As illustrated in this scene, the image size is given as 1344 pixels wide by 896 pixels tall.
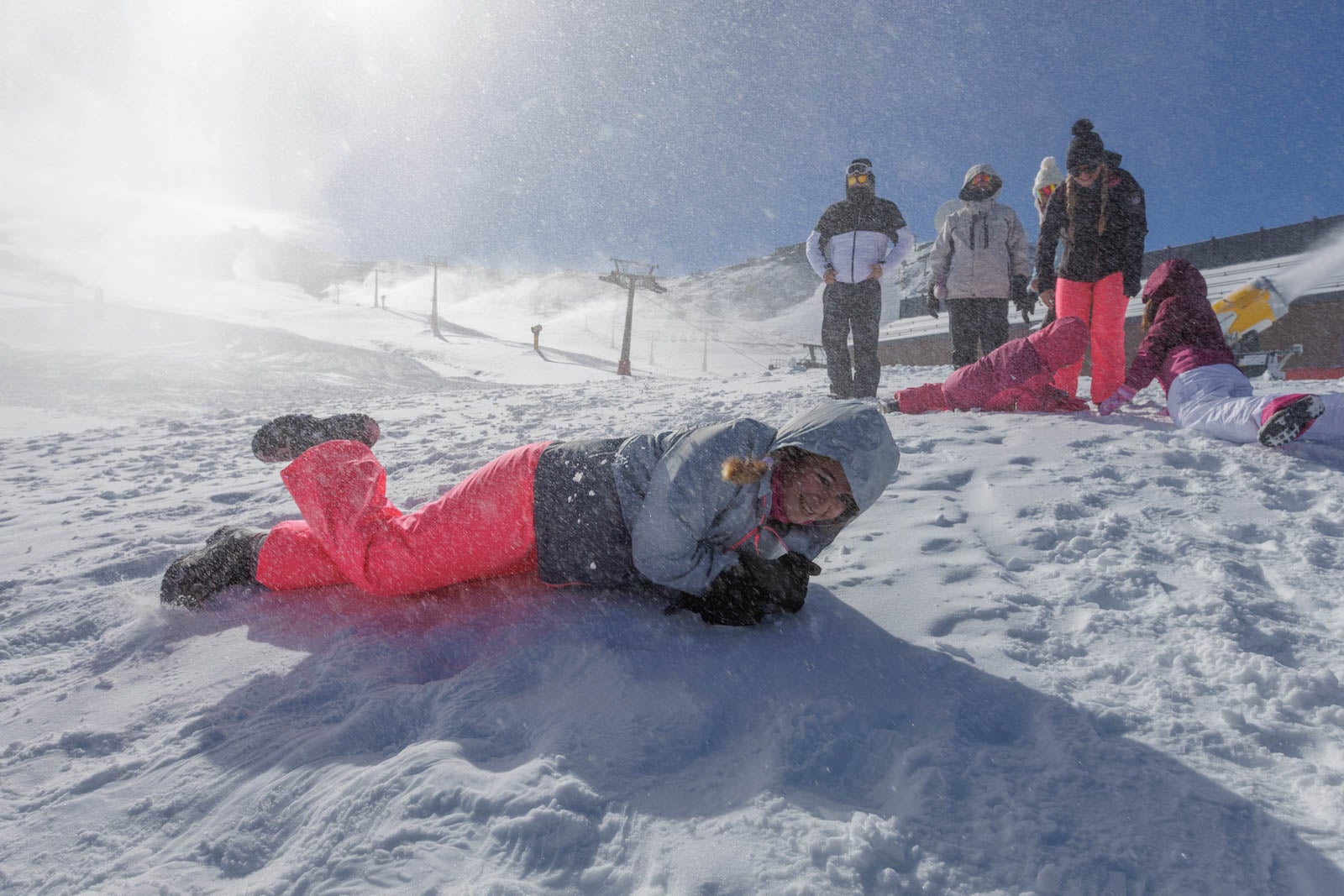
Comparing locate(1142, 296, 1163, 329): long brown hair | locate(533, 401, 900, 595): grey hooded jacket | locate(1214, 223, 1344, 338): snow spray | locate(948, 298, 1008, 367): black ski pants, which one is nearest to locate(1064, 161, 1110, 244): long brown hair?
locate(1142, 296, 1163, 329): long brown hair

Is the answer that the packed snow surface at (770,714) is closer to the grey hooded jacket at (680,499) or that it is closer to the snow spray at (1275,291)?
the grey hooded jacket at (680,499)

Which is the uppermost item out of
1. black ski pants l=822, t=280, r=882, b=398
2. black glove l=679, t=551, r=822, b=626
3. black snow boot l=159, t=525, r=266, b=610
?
black ski pants l=822, t=280, r=882, b=398

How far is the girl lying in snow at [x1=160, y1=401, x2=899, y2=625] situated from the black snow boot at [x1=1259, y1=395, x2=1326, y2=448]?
2.07 meters

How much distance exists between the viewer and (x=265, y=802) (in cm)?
121

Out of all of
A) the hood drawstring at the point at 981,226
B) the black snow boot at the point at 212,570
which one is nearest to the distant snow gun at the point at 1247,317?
the hood drawstring at the point at 981,226

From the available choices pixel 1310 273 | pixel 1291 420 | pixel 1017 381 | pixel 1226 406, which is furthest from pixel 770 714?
pixel 1310 273

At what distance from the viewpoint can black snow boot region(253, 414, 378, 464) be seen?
215cm

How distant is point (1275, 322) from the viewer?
9.84 metres

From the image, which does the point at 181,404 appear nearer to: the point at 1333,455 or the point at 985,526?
the point at 985,526

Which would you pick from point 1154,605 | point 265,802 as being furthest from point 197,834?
point 1154,605

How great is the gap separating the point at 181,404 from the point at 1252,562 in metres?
10.1

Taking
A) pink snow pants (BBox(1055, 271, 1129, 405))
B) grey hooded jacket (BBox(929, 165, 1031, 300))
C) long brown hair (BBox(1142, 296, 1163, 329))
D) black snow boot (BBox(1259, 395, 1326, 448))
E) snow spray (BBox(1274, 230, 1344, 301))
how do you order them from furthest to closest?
1. snow spray (BBox(1274, 230, 1344, 301))
2. grey hooded jacket (BBox(929, 165, 1031, 300))
3. pink snow pants (BBox(1055, 271, 1129, 405))
4. long brown hair (BBox(1142, 296, 1163, 329))
5. black snow boot (BBox(1259, 395, 1326, 448))

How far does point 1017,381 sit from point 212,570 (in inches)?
161

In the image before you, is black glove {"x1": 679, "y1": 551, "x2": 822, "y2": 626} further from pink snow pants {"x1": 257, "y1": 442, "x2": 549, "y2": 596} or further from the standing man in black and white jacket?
the standing man in black and white jacket
